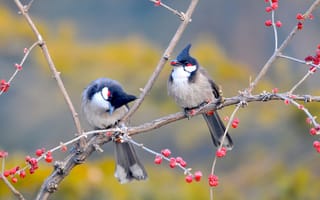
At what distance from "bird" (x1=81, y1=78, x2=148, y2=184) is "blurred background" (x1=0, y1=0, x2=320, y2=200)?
4.06ft

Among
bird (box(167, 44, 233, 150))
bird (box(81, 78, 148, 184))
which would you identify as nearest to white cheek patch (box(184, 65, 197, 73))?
bird (box(167, 44, 233, 150))

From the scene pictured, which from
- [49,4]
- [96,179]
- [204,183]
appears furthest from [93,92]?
[49,4]

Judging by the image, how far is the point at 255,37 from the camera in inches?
399

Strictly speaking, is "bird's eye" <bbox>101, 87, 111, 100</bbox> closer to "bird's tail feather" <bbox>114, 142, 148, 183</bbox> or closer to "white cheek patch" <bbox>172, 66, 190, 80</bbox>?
"bird's tail feather" <bbox>114, 142, 148, 183</bbox>

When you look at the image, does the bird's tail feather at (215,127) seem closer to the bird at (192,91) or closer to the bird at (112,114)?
the bird at (192,91)

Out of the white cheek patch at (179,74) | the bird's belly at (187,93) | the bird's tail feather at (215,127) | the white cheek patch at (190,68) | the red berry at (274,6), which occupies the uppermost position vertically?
the red berry at (274,6)

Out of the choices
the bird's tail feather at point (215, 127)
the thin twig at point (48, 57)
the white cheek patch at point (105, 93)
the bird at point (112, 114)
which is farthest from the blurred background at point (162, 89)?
the thin twig at point (48, 57)

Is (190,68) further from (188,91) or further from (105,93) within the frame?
(105,93)

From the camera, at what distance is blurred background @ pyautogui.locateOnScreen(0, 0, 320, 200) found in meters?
6.02

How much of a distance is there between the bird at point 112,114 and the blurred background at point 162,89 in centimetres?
124

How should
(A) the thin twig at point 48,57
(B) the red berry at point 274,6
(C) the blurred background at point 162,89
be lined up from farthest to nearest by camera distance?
(C) the blurred background at point 162,89 → (B) the red berry at point 274,6 → (A) the thin twig at point 48,57

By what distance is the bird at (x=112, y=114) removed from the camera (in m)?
3.69

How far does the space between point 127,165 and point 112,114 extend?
0.90ft

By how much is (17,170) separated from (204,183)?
4187 mm
